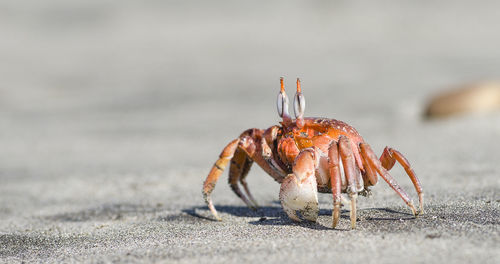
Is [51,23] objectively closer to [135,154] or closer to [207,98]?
[207,98]

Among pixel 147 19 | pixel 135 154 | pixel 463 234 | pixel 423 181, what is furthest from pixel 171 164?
pixel 147 19

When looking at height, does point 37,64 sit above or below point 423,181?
above

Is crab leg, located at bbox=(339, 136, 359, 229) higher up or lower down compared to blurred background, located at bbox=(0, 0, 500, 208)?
lower down

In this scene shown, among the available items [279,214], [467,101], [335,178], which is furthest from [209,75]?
[335,178]

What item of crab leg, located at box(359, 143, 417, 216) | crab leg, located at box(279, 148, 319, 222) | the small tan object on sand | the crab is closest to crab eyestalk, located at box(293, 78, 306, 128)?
the crab

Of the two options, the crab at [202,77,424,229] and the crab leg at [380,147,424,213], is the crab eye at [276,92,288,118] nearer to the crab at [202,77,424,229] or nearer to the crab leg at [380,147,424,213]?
the crab at [202,77,424,229]

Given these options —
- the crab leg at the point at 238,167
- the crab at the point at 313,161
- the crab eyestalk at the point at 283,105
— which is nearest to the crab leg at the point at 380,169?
the crab at the point at 313,161

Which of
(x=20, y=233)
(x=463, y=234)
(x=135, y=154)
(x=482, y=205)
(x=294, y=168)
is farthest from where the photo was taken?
(x=135, y=154)
